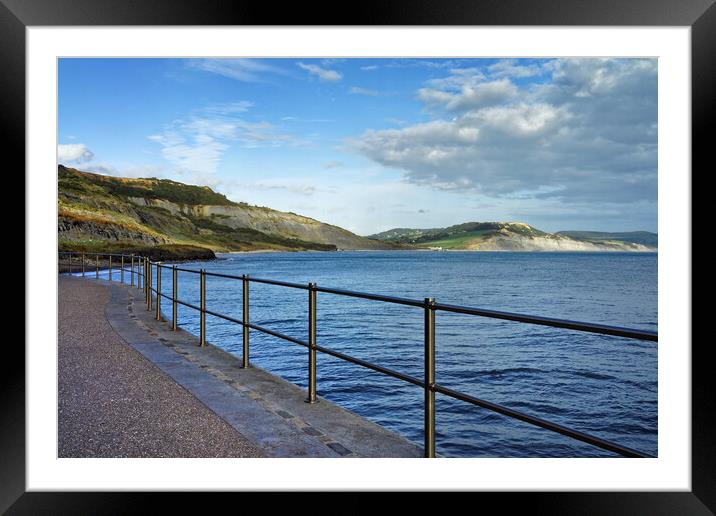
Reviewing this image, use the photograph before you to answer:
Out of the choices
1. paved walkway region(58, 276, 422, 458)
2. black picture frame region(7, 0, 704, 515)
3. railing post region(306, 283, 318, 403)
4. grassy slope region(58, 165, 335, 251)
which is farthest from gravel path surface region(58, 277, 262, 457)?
grassy slope region(58, 165, 335, 251)

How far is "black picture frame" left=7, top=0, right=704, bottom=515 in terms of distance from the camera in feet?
8.94

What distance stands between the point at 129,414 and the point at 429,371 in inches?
92.9

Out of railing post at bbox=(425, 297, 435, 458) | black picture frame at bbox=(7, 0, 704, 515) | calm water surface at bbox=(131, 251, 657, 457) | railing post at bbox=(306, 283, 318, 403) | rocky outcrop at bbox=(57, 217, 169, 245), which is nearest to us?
black picture frame at bbox=(7, 0, 704, 515)

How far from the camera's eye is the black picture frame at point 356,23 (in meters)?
2.72

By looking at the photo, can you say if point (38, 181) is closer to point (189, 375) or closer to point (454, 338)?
point (189, 375)

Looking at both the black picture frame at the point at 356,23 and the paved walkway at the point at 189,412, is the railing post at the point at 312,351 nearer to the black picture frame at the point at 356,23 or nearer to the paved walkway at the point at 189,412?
the paved walkway at the point at 189,412

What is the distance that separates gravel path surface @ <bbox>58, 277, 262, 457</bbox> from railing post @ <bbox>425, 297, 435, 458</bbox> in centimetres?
101

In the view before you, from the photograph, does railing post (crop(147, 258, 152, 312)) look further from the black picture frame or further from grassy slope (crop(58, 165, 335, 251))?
grassy slope (crop(58, 165, 335, 251))

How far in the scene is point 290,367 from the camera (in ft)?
37.0

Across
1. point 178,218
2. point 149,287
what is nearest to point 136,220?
point 178,218

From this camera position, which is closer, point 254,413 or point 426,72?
point 254,413

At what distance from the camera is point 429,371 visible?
310cm

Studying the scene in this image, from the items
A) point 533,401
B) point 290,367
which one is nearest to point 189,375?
point 290,367

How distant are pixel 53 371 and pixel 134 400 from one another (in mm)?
1500
